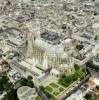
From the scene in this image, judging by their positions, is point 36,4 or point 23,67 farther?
point 36,4

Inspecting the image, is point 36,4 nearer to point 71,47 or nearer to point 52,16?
point 52,16

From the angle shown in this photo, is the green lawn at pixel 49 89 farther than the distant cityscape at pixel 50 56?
Yes

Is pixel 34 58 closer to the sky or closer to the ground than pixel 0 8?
closer to the ground

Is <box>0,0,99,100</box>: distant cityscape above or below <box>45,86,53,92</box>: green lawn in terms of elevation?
above

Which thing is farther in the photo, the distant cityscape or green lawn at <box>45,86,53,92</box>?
green lawn at <box>45,86,53,92</box>

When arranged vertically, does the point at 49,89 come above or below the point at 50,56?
below

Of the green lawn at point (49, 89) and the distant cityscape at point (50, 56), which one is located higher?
the distant cityscape at point (50, 56)

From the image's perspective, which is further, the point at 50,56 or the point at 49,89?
the point at 50,56

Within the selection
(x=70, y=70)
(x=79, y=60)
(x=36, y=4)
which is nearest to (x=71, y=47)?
(x=79, y=60)
